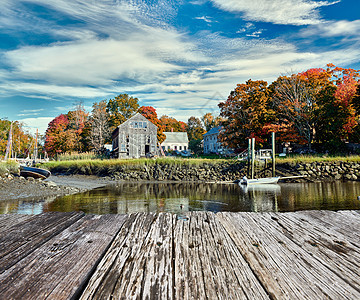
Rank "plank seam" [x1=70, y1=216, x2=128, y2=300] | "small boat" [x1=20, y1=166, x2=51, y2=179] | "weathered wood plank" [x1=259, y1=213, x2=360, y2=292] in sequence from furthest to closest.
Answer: "small boat" [x1=20, y1=166, x2=51, y2=179] < "weathered wood plank" [x1=259, y1=213, x2=360, y2=292] < "plank seam" [x1=70, y1=216, x2=128, y2=300]

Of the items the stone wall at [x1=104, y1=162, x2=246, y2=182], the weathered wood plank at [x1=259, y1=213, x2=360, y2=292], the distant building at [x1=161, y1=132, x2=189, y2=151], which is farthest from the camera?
the distant building at [x1=161, y1=132, x2=189, y2=151]

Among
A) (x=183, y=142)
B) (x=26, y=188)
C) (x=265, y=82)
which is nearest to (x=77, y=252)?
(x=26, y=188)

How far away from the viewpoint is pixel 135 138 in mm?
39625

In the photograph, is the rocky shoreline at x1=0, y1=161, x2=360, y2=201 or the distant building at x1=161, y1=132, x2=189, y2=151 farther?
the distant building at x1=161, y1=132, x2=189, y2=151

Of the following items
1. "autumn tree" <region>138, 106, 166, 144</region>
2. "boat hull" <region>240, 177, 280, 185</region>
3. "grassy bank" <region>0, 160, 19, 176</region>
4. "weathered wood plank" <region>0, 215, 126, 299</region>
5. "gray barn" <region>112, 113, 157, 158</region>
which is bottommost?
"boat hull" <region>240, 177, 280, 185</region>

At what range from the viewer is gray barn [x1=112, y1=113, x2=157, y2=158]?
38906mm

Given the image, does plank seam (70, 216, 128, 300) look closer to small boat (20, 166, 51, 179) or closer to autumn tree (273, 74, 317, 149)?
small boat (20, 166, 51, 179)

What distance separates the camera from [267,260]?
132cm

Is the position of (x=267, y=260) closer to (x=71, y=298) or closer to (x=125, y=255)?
(x=125, y=255)

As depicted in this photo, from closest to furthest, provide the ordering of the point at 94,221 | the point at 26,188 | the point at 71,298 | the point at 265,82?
1. the point at 71,298
2. the point at 94,221
3. the point at 26,188
4. the point at 265,82

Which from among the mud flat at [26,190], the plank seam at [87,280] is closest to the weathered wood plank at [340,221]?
the plank seam at [87,280]

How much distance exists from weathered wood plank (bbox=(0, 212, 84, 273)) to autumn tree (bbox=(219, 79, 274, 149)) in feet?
105

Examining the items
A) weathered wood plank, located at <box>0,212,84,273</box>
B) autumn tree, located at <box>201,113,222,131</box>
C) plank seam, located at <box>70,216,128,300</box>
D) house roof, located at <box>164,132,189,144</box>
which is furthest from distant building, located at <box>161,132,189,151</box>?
plank seam, located at <box>70,216,128,300</box>

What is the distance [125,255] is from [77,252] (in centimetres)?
29
